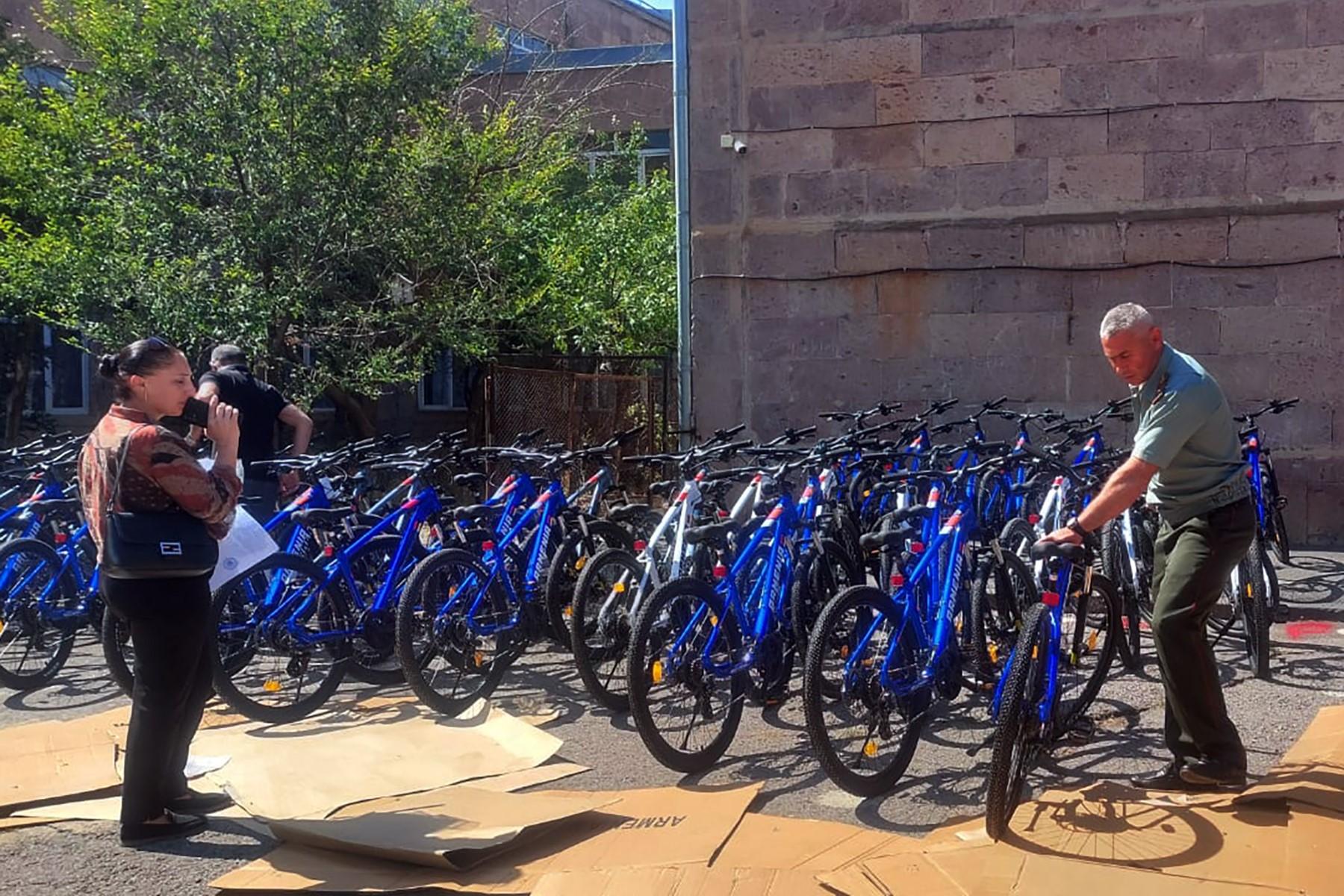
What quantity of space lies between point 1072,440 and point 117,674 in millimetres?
5972

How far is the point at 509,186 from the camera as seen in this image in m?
14.7

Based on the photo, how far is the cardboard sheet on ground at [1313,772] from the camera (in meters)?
4.24

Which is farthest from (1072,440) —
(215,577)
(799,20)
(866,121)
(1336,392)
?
(215,577)

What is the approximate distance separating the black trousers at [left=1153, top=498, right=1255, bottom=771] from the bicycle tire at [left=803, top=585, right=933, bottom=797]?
2.93 feet

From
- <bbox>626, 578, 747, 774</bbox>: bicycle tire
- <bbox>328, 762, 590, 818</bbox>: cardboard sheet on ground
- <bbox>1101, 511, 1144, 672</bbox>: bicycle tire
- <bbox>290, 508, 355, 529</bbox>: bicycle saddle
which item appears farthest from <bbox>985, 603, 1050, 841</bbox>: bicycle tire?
<bbox>290, 508, 355, 529</bbox>: bicycle saddle

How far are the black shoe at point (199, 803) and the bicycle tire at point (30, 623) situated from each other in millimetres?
2576

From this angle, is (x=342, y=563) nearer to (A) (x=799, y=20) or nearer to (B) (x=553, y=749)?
(B) (x=553, y=749)

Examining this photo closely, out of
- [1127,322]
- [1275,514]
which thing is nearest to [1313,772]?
[1127,322]

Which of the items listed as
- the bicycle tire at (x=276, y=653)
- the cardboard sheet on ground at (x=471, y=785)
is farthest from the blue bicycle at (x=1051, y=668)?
the bicycle tire at (x=276, y=653)

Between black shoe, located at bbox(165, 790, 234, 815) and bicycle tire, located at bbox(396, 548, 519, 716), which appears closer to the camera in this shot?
black shoe, located at bbox(165, 790, 234, 815)

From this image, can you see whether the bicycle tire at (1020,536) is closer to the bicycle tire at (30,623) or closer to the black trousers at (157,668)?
the black trousers at (157,668)

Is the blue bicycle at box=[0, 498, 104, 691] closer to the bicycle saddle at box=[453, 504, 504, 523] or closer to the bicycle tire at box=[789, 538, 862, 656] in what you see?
the bicycle saddle at box=[453, 504, 504, 523]

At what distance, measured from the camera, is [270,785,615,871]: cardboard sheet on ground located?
163 inches

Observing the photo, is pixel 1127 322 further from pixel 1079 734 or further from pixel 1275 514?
pixel 1275 514
